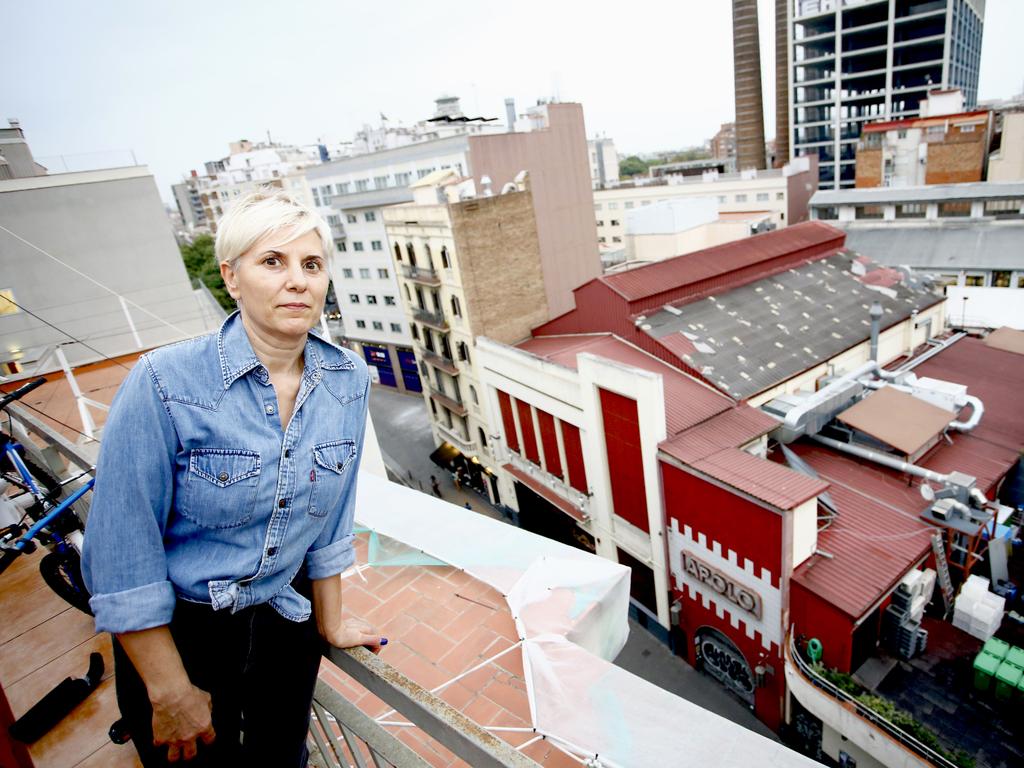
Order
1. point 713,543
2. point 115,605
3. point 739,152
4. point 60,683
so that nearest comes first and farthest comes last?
point 115,605 → point 60,683 → point 713,543 → point 739,152

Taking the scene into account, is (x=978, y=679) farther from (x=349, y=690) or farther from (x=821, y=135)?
(x=821, y=135)

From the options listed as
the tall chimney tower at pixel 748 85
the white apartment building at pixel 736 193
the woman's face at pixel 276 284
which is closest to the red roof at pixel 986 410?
the woman's face at pixel 276 284

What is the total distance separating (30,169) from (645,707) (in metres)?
23.4

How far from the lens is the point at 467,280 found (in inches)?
941

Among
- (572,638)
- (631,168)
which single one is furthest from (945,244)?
(631,168)

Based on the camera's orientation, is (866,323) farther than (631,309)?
Yes

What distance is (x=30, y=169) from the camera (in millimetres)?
18312

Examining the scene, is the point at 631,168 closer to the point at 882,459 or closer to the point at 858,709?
the point at 882,459

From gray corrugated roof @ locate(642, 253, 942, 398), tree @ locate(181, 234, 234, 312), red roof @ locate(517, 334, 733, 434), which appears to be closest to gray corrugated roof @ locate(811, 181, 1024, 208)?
gray corrugated roof @ locate(642, 253, 942, 398)

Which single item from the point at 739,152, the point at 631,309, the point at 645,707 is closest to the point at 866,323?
the point at 631,309

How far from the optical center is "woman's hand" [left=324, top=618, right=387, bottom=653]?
2.78 metres

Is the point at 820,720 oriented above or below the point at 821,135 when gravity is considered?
below

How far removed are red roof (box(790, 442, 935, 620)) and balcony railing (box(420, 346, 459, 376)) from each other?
51.4 ft

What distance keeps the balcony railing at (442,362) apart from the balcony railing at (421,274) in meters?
3.74
